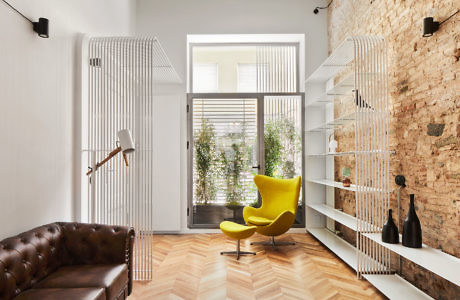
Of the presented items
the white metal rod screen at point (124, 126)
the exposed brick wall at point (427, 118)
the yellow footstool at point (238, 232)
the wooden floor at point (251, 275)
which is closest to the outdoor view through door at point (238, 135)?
the wooden floor at point (251, 275)

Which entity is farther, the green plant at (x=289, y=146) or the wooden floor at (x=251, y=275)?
the green plant at (x=289, y=146)

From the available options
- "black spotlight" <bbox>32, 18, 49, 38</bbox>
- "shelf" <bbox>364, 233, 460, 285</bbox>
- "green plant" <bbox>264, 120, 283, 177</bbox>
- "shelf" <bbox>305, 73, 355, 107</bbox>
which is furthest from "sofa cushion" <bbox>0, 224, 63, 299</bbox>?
"green plant" <bbox>264, 120, 283, 177</bbox>

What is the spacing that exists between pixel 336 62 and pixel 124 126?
2.95 meters

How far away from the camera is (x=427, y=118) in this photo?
2.71 m

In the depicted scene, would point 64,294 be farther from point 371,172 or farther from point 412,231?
point 371,172

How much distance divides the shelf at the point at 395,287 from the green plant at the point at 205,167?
9.57ft

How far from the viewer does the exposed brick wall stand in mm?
2420

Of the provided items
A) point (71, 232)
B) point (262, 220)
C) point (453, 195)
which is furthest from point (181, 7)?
point (453, 195)

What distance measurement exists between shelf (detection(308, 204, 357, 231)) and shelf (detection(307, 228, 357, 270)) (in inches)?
15.2

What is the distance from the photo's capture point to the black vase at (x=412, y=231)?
2666 mm

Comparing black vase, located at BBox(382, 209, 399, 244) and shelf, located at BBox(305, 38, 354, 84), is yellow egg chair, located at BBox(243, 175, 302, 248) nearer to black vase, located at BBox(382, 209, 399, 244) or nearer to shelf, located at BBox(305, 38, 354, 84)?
black vase, located at BBox(382, 209, 399, 244)

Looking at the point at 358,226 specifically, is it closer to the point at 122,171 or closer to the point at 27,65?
the point at 122,171

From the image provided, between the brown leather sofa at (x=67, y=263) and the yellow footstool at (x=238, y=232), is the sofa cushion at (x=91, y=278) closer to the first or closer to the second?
the brown leather sofa at (x=67, y=263)

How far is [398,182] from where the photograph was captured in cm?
306
